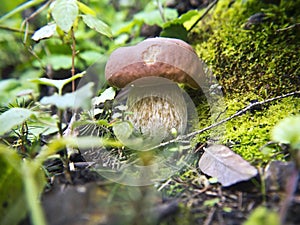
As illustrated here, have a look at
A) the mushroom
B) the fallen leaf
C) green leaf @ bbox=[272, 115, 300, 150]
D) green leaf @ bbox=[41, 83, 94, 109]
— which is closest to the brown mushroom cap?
the mushroom

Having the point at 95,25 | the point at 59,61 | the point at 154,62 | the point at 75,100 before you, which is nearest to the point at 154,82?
the point at 154,62

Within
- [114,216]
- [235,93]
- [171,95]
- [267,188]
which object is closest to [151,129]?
[171,95]

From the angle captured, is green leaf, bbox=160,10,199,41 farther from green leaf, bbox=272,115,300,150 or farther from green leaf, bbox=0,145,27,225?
green leaf, bbox=0,145,27,225

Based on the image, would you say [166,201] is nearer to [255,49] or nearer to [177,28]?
[255,49]

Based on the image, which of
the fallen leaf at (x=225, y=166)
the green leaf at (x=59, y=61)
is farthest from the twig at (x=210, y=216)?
the green leaf at (x=59, y=61)

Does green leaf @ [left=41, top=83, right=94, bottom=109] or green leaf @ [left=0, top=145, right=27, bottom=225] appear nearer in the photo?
green leaf @ [left=0, top=145, right=27, bottom=225]

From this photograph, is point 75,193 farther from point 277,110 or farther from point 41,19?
point 41,19

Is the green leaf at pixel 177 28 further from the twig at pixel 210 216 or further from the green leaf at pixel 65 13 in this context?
the twig at pixel 210 216
